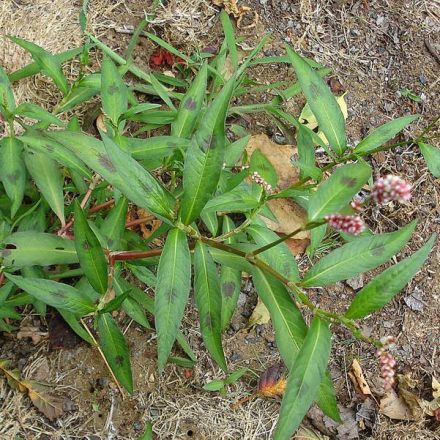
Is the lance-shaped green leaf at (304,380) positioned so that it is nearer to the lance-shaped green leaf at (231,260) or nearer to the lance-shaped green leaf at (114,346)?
the lance-shaped green leaf at (231,260)

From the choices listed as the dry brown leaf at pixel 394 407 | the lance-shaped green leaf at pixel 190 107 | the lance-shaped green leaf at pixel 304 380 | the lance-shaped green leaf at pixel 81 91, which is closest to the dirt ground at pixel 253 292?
the dry brown leaf at pixel 394 407

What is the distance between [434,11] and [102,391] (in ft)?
10.7

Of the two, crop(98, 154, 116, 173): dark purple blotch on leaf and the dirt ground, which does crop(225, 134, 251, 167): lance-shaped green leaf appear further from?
crop(98, 154, 116, 173): dark purple blotch on leaf

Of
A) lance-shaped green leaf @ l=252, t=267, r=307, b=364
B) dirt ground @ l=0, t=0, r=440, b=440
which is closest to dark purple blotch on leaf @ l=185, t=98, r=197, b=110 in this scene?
lance-shaped green leaf @ l=252, t=267, r=307, b=364

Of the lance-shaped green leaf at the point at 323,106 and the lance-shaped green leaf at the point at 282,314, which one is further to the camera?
the lance-shaped green leaf at the point at 323,106

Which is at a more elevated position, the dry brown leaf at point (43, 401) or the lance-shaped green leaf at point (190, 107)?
the lance-shaped green leaf at point (190, 107)

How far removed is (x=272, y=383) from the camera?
3225 mm

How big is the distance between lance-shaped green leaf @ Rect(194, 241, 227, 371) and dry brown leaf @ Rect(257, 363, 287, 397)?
919 millimetres

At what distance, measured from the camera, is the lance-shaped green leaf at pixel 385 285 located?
193 cm

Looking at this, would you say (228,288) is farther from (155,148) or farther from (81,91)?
(81,91)

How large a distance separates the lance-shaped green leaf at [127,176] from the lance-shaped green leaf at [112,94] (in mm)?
519

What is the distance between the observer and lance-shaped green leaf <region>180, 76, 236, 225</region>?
1.85 metres

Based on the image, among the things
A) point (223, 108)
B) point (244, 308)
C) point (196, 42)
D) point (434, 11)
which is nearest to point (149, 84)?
point (196, 42)

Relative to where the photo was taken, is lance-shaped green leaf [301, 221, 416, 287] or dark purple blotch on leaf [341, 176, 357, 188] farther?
lance-shaped green leaf [301, 221, 416, 287]
